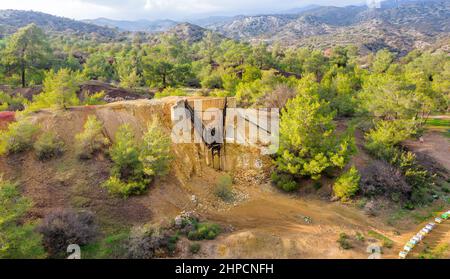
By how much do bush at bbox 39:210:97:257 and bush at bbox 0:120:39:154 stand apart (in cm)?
624

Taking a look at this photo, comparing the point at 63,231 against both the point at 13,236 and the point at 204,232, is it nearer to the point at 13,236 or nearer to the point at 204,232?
the point at 13,236

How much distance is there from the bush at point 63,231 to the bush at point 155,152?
4396 mm

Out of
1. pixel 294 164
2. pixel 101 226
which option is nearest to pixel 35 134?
pixel 101 226

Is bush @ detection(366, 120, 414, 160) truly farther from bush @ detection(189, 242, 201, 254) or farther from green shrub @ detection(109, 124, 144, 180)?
green shrub @ detection(109, 124, 144, 180)

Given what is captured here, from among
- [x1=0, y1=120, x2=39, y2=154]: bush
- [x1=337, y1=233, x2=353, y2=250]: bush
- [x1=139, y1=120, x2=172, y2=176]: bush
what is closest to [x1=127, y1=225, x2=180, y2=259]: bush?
[x1=139, y1=120, x2=172, y2=176]: bush

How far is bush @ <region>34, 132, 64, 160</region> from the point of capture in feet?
56.1


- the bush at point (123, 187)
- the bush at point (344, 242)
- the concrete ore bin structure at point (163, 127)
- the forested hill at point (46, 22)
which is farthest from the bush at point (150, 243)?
the forested hill at point (46, 22)

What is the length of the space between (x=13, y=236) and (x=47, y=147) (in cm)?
733

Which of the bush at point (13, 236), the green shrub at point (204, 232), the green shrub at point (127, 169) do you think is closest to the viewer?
the bush at point (13, 236)

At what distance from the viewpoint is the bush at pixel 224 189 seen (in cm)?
1859

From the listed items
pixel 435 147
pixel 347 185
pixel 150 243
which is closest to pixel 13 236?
pixel 150 243

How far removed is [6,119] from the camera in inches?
742

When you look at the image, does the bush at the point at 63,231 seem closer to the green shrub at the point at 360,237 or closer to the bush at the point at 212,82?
the green shrub at the point at 360,237

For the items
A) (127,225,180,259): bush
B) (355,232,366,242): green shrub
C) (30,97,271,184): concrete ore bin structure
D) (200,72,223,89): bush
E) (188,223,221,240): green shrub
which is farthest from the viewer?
(200,72,223,89): bush
